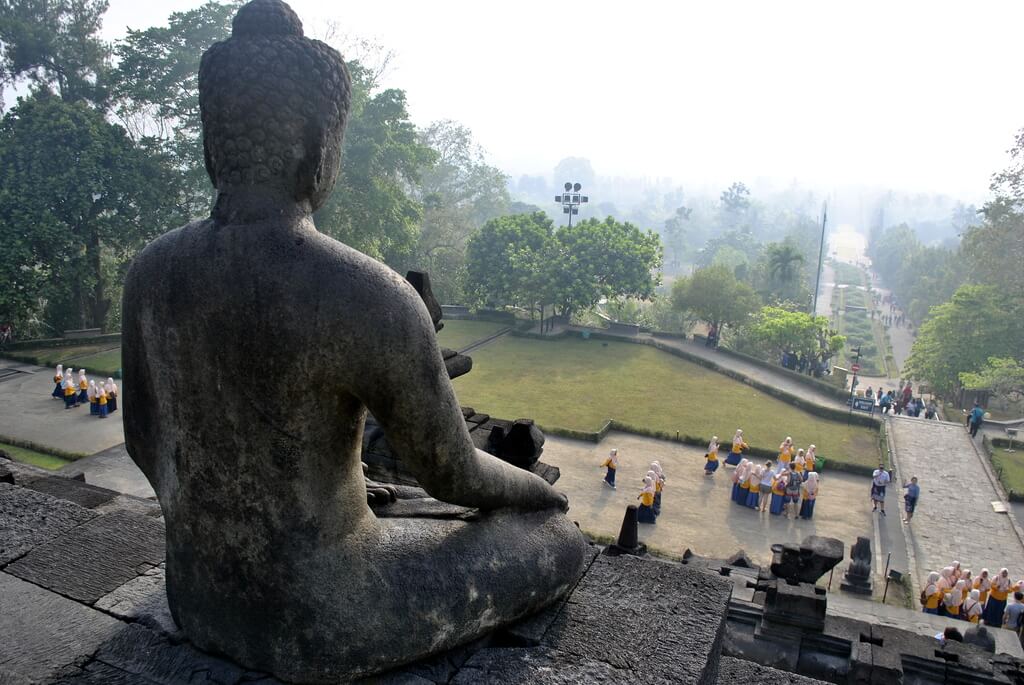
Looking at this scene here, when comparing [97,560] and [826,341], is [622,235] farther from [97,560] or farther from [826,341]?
[97,560]

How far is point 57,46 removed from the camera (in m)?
28.3

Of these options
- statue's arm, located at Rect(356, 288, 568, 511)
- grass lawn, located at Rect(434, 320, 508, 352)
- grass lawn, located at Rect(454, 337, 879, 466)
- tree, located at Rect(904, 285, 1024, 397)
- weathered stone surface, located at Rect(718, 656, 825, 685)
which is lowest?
grass lawn, located at Rect(454, 337, 879, 466)

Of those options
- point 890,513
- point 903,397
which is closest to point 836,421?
point 903,397

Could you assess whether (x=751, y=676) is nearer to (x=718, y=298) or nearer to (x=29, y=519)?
(x=29, y=519)

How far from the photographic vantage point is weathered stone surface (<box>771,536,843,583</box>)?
7.20 meters

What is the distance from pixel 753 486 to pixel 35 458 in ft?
50.3

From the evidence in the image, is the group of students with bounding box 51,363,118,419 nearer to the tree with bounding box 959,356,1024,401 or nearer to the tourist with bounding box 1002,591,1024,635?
the tourist with bounding box 1002,591,1024,635

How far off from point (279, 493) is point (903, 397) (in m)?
27.7

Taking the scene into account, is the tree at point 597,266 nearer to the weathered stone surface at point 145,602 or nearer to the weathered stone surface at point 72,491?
the weathered stone surface at point 72,491

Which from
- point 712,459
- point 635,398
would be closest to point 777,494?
point 712,459

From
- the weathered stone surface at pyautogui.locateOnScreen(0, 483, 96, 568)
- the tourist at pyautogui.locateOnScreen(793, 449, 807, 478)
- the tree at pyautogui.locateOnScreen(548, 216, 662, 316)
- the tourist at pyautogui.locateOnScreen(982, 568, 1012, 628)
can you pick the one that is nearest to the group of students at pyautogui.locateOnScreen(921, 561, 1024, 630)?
the tourist at pyautogui.locateOnScreen(982, 568, 1012, 628)

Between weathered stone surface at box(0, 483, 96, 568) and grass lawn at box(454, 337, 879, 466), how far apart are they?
1741 centimetres

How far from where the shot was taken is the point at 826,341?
34719mm

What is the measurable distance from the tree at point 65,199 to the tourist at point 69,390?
5.31 m
